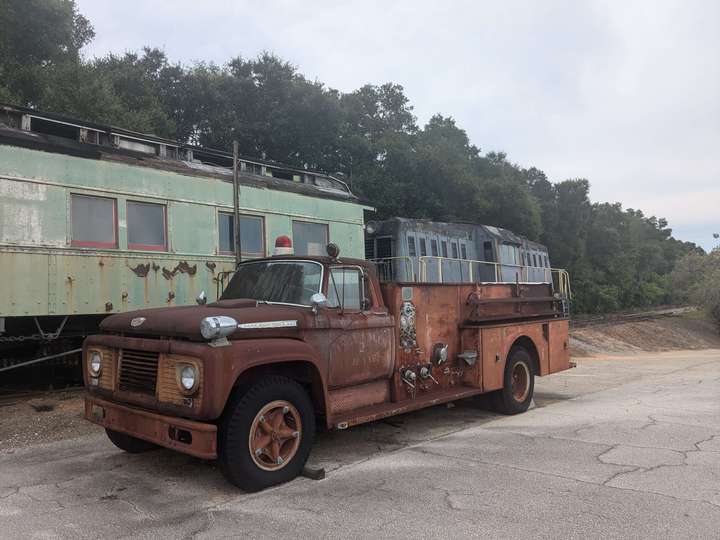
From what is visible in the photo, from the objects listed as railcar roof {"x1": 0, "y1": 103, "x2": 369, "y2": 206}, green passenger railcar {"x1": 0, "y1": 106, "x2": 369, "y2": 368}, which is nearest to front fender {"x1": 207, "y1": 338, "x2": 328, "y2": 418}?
green passenger railcar {"x1": 0, "y1": 106, "x2": 369, "y2": 368}

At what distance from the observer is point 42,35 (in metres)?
20.4

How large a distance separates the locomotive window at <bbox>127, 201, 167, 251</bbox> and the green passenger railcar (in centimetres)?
1

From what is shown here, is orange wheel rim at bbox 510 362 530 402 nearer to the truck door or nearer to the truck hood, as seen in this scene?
the truck door

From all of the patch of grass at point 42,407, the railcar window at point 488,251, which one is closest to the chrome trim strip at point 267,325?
the patch of grass at point 42,407

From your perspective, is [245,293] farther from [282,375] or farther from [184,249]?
[184,249]

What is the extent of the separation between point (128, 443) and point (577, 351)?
17737mm

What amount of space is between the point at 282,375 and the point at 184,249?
460 cm

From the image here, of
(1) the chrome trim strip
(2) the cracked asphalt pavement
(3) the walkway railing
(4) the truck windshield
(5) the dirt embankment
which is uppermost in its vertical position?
(3) the walkway railing

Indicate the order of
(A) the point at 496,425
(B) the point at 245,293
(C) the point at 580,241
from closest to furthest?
(B) the point at 245,293 → (A) the point at 496,425 → (C) the point at 580,241

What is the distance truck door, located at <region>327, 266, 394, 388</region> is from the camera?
17.7ft

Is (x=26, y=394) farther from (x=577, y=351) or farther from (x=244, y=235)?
(x=577, y=351)

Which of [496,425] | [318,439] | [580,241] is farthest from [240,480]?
[580,241]

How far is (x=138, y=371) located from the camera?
15.7ft

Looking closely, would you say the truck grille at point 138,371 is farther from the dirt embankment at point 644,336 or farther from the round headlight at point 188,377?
the dirt embankment at point 644,336
